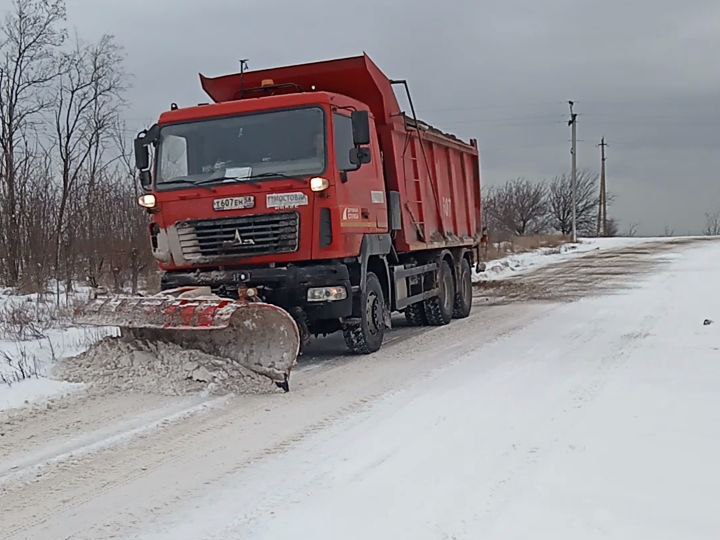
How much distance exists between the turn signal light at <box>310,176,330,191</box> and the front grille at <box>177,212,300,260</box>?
334 mm

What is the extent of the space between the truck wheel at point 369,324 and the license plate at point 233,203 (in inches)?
64.0

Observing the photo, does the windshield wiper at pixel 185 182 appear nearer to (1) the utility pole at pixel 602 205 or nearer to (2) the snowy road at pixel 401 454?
(2) the snowy road at pixel 401 454

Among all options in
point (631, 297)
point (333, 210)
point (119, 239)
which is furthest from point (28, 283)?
point (631, 297)

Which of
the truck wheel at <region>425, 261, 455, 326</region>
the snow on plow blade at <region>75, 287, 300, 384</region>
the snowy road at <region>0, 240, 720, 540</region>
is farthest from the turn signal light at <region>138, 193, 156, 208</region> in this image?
the truck wheel at <region>425, 261, 455, 326</region>

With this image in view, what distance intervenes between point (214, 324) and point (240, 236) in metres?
1.64

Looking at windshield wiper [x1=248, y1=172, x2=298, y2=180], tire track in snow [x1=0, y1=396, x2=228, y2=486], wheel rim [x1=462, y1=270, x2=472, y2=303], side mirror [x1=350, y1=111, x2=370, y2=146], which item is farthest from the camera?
wheel rim [x1=462, y1=270, x2=472, y2=303]

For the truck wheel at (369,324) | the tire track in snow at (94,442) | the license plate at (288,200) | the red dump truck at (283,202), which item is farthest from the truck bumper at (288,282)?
the tire track in snow at (94,442)

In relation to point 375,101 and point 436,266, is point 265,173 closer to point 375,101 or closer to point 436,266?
point 375,101

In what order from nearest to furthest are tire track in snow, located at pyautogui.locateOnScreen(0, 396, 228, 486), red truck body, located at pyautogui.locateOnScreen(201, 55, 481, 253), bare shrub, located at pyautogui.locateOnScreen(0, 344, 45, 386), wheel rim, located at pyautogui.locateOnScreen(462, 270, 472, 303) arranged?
1. tire track in snow, located at pyautogui.locateOnScreen(0, 396, 228, 486)
2. bare shrub, located at pyautogui.locateOnScreen(0, 344, 45, 386)
3. red truck body, located at pyautogui.locateOnScreen(201, 55, 481, 253)
4. wheel rim, located at pyautogui.locateOnScreen(462, 270, 472, 303)

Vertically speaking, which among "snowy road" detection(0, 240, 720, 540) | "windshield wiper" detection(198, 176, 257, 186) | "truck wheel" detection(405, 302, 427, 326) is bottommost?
"snowy road" detection(0, 240, 720, 540)

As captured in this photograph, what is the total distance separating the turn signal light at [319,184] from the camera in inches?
329

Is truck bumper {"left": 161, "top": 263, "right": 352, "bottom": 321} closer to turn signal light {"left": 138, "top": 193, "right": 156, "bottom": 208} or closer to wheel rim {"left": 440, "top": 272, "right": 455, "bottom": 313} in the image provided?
turn signal light {"left": 138, "top": 193, "right": 156, "bottom": 208}

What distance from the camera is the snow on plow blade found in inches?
285

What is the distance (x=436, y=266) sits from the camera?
12336mm
